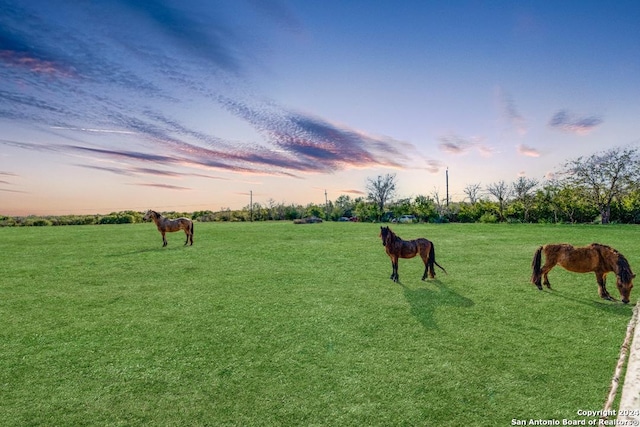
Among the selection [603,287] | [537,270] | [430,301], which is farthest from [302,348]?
[603,287]

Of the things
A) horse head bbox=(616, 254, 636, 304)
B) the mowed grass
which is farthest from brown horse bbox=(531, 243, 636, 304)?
the mowed grass

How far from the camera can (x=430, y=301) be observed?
5953 mm

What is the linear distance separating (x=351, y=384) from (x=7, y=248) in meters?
15.6

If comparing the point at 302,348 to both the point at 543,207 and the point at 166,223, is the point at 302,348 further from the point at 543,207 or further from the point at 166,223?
the point at 543,207

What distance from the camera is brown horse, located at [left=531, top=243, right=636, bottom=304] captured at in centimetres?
557

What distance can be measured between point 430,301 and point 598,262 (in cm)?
312

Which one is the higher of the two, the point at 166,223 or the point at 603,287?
the point at 166,223

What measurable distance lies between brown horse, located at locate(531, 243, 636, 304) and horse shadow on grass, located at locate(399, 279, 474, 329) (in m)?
1.94

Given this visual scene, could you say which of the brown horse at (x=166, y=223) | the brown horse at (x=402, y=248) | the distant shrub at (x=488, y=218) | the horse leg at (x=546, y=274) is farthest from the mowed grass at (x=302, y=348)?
the distant shrub at (x=488, y=218)

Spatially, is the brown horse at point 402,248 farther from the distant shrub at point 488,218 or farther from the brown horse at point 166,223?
the distant shrub at point 488,218

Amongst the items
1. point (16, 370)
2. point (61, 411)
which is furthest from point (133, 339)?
point (61, 411)

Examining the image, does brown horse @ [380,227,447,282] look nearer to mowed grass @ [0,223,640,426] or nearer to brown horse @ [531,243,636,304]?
mowed grass @ [0,223,640,426]

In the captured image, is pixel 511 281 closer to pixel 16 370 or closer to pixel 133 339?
pixel 133 339

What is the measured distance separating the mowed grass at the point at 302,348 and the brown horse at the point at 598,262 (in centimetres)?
35
